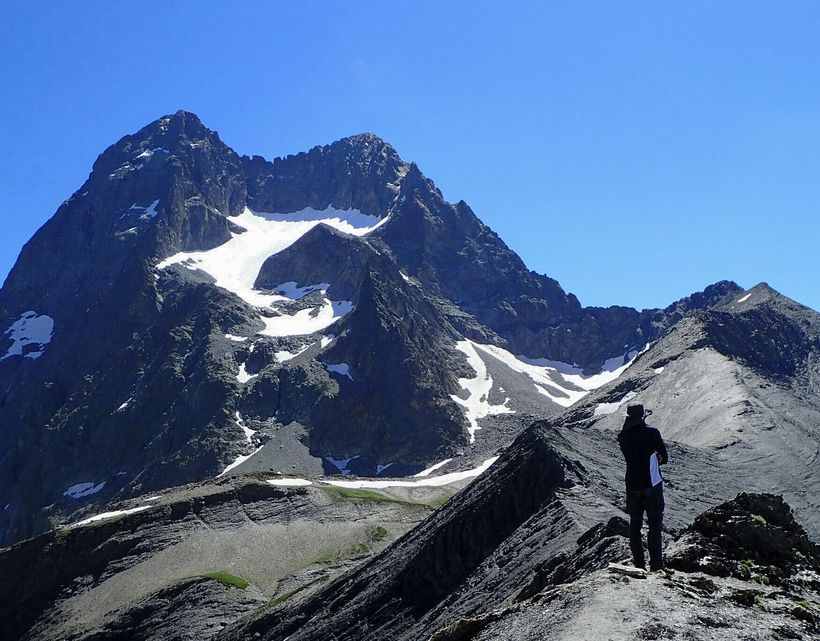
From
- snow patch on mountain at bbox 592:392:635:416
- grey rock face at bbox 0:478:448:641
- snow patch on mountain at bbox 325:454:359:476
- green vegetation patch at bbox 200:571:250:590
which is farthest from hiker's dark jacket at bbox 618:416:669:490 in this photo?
snow patch on mountain at bbox 325:454:359:476

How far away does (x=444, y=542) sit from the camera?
153 ft

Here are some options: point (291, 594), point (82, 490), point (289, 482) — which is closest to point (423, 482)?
point (289, 482)

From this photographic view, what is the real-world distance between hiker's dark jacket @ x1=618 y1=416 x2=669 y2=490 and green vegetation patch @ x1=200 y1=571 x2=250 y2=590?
223 feet

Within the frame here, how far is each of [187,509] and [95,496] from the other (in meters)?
95.8

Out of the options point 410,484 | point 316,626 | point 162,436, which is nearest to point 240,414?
point 162,436

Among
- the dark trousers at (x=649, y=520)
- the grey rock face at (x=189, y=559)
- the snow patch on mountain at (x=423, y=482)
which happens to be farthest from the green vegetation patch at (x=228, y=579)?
the dark trousers at (x=649, y=520)

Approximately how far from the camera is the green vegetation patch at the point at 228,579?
79438 mm

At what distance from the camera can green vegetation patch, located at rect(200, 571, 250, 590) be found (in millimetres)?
79438

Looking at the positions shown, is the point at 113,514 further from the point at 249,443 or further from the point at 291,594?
the point at 249,443

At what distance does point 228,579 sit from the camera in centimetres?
8050

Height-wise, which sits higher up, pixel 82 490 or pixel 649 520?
pixel 649 520

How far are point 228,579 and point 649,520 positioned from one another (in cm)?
6966

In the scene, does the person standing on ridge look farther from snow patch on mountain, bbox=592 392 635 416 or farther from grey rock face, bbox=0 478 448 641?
snow patch on mountain, bbox=592 392 635 416

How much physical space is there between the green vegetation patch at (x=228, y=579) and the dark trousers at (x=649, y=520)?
6771 centimetres
